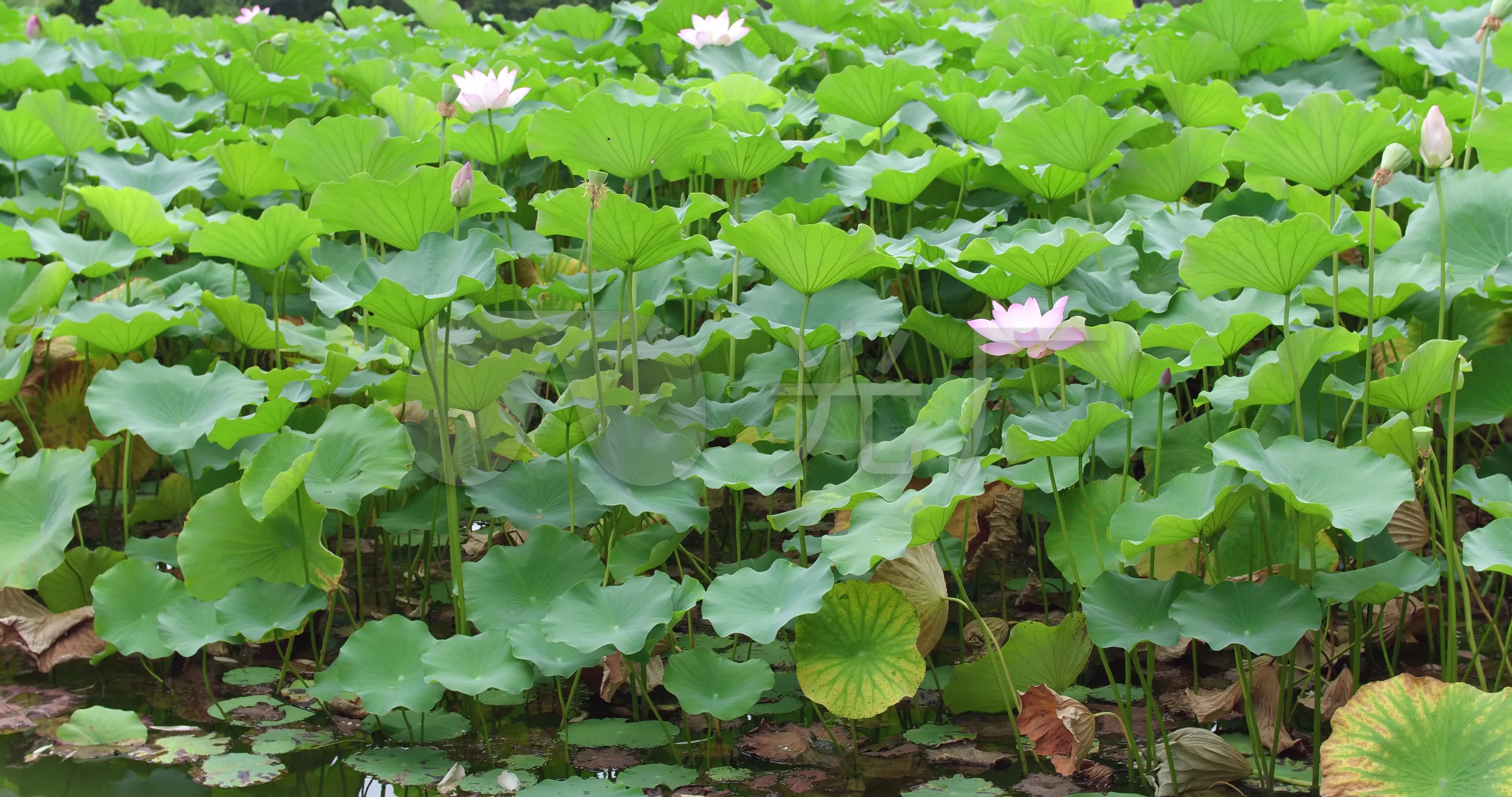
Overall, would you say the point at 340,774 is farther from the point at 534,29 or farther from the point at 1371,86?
the point at 534,29

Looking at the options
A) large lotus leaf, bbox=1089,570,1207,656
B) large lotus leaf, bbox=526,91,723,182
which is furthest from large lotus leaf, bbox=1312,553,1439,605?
large lotus leaf, bbox=526,91,723,182

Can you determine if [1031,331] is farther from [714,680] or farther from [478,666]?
[478,666]

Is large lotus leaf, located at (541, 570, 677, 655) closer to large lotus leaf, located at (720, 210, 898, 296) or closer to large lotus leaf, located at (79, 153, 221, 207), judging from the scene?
large lotus leaf, located at (720, 210, 898, 296)

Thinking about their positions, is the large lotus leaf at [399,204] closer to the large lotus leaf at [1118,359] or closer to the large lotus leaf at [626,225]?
the large lotus leaf at [626,225]

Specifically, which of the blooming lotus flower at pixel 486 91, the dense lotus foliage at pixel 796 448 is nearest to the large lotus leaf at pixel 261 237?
the dense lotus foliage at pixel 796 448

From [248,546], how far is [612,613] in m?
0.53

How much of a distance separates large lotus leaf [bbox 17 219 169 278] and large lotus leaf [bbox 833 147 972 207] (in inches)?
46.1

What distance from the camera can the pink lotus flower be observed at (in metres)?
1.20

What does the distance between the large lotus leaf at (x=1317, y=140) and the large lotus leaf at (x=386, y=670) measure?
1216 mm

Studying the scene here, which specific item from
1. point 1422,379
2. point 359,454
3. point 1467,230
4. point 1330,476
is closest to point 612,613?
point 359,454

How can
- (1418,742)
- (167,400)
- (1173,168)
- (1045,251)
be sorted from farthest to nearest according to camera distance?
(1173,168) < (167,400) < (1045,251) < (1418,742)

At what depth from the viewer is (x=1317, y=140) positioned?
4.53 ft

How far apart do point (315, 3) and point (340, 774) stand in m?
12.1

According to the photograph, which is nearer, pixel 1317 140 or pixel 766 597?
pixel 766 597
